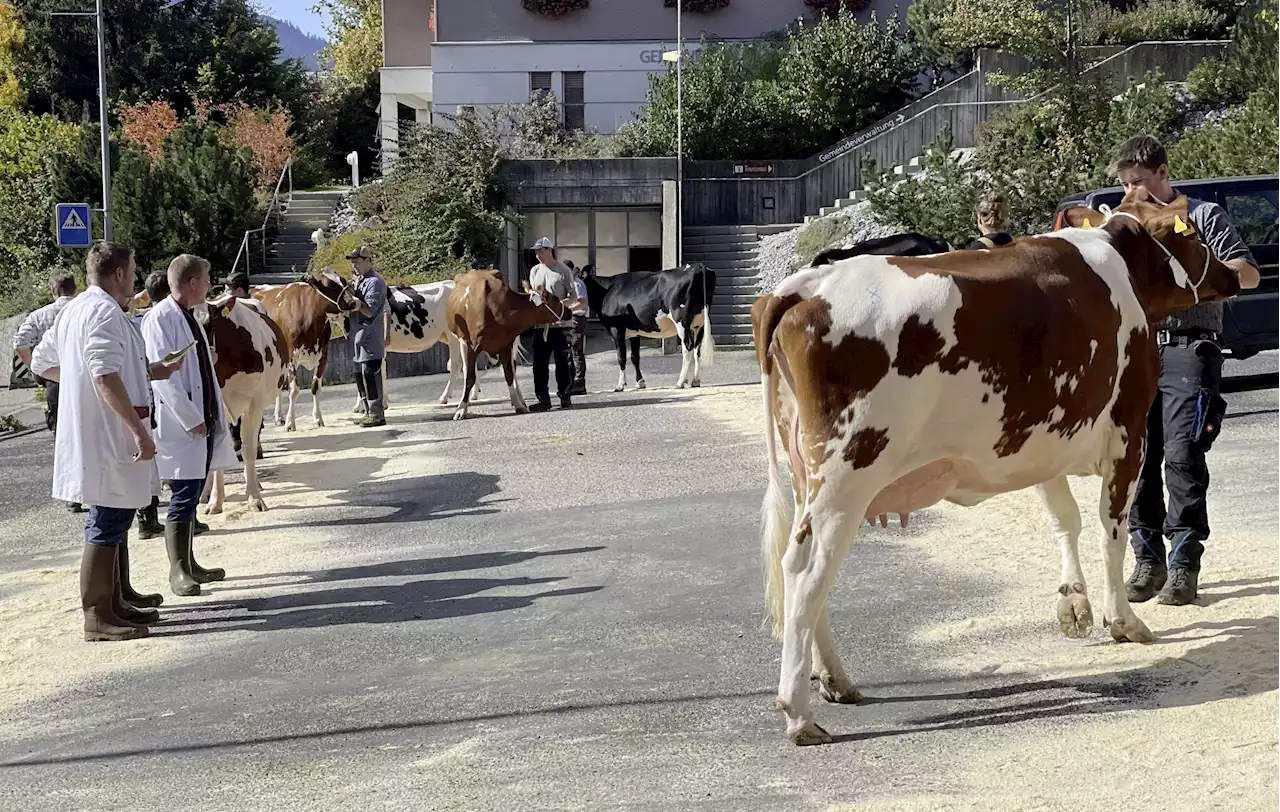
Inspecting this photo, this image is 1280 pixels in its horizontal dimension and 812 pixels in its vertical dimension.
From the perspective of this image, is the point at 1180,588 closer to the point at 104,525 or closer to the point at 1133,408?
Result: the point at 1133,408

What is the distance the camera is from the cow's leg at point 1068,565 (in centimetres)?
684

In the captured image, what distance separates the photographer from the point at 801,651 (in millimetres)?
5594

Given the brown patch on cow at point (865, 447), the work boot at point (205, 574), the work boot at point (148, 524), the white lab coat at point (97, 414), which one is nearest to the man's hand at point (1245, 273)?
the brown patch on cow at point (865, 447)

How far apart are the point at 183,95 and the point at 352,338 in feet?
113

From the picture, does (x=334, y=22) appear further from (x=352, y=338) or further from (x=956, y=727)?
(x=956, y=727)

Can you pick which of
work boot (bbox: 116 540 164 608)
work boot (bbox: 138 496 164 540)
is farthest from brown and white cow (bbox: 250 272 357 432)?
work boot (bbox: 116 540 164 608)

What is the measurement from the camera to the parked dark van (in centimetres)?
1441

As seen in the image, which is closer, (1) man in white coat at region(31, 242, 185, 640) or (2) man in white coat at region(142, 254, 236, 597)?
(1) man in white coat at region(31, 242, 185, 640)

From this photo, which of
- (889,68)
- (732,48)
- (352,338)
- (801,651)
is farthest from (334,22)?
(801,651)

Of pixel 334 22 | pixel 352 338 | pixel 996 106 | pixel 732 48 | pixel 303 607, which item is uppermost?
pixel 334 22

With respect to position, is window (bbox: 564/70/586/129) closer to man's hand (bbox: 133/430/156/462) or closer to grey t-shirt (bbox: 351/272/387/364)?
grey t-shirt (bbox: 351/272/387/364)

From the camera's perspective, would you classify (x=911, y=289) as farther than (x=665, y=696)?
No

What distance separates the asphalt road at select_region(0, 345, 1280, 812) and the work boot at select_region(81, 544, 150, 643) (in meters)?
0.15

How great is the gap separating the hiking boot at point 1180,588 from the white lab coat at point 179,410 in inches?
229
